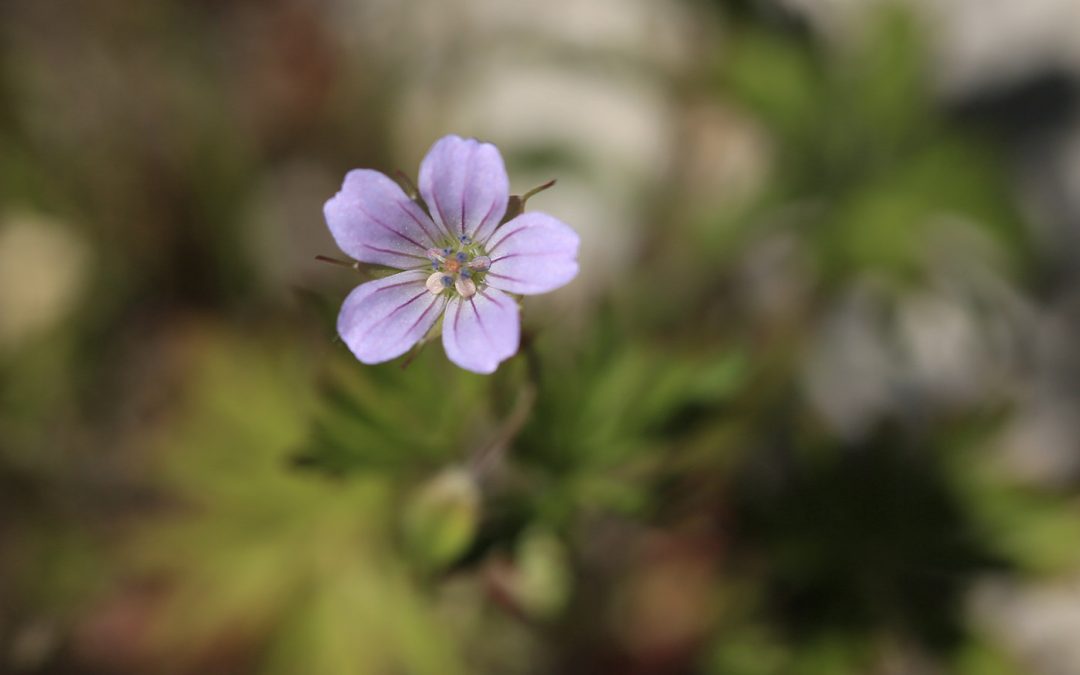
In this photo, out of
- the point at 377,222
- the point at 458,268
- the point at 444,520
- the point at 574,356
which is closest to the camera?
the point at 377,222

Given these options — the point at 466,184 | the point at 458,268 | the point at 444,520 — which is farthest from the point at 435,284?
the point at 444,520

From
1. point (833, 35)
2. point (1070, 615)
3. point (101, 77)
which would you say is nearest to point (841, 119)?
point (833, 35)

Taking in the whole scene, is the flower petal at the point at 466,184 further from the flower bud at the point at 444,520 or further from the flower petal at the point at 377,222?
the flower bud at the point at 444,520

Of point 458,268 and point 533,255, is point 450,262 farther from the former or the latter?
point 533,255

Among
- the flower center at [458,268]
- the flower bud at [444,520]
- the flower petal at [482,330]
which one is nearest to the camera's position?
the flower petal at [482,330]

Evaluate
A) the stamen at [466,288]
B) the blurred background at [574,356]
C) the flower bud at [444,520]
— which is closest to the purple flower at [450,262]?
the stamen at [466,288]

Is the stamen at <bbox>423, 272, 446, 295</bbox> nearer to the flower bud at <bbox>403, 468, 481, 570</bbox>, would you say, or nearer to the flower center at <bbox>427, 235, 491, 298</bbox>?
the flower center at <bbox>427, 235, 491, 298</bbox>

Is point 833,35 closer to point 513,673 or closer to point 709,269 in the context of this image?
point 709,269
